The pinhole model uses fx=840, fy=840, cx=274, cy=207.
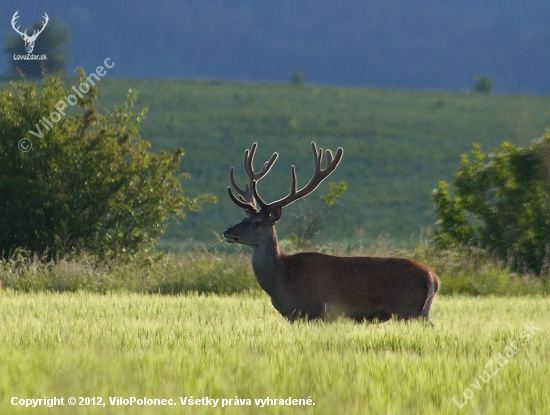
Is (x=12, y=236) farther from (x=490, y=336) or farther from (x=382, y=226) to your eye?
(x=382, y=226)

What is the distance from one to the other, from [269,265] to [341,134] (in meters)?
49.7

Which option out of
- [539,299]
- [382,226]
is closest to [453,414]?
[539,299]

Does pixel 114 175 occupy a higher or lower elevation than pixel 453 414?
higher

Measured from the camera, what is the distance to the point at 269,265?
10234mm

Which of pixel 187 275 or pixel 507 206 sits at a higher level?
pixel 507 206

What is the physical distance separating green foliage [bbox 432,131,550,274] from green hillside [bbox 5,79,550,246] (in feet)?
68.7

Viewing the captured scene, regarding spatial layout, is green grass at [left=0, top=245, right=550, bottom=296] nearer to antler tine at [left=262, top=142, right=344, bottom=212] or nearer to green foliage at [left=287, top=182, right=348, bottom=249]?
green foliage at [left=287, top=182, right=348, bottom=249]

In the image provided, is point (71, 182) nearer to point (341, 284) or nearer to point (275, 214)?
point (275, 214)

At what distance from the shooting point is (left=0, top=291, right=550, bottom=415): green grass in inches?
225

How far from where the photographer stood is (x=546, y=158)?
61.6 feet

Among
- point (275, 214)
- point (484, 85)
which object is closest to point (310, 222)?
point (275, 214)

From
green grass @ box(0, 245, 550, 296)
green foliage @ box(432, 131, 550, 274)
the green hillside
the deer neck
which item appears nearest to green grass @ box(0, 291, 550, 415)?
the deer neck

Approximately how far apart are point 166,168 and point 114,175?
1.21 metres

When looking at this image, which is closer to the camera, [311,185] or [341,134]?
[311,185]
